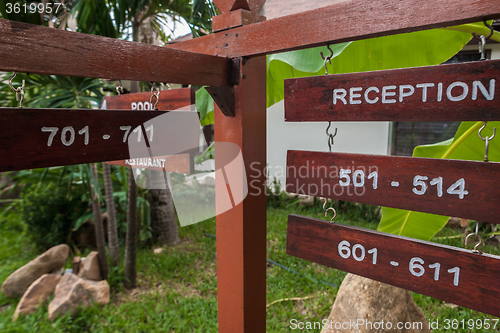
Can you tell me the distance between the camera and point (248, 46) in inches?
48.6

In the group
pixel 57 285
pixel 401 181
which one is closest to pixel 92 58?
pixel 401 181

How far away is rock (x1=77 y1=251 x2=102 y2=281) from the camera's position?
11.4 feet

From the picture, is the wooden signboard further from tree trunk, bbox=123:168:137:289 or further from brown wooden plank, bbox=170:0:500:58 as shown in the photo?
tree trunk, bbox=123:168:137:289

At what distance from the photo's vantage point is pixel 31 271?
351cm

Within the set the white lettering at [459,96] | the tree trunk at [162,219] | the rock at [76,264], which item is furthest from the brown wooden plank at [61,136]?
the tree trunk at [162,219]

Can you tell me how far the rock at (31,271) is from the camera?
343cm

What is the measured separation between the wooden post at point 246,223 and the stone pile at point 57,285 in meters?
2.25

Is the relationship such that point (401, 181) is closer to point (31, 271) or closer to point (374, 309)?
point (374, 309)

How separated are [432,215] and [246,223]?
1.07m

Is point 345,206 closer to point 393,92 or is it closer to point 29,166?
point 393,92

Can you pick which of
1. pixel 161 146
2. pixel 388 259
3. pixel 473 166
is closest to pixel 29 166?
pixel 161 146

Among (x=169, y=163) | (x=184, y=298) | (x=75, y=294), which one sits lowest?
(x=184, y=298)

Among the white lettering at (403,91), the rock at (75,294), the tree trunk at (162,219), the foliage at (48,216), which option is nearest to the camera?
the white lettering at (403,91)

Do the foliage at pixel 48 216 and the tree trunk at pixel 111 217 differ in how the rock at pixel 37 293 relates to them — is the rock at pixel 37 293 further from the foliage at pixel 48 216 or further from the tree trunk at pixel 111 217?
the foliage at pixel 48 216
